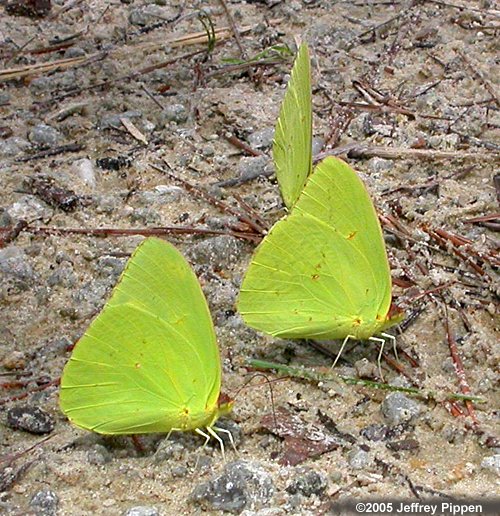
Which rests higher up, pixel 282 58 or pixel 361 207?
pixel 361 207

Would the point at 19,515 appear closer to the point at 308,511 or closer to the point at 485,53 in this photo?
the point at 308,511

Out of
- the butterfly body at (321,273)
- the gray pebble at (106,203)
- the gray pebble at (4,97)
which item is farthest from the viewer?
the gray pebble at (4,97)

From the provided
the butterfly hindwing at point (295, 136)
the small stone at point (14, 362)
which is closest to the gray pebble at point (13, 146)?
the butterfly hindwing at point (295, 136)

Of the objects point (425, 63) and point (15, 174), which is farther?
point (425, 63)

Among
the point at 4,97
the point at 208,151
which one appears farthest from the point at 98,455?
the point at 4,97

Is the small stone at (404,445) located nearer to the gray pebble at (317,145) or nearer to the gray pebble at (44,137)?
the gray pebble at (317,145)

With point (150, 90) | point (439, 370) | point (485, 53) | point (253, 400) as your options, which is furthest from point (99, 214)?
point (485, 53)

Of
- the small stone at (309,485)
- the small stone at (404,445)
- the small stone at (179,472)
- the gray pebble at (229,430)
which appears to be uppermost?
the small stone at (179,472)

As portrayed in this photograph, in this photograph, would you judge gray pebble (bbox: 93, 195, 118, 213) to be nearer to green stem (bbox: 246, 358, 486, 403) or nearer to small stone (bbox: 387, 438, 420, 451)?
green stem (bbox: 246, 358, 486, 403)
